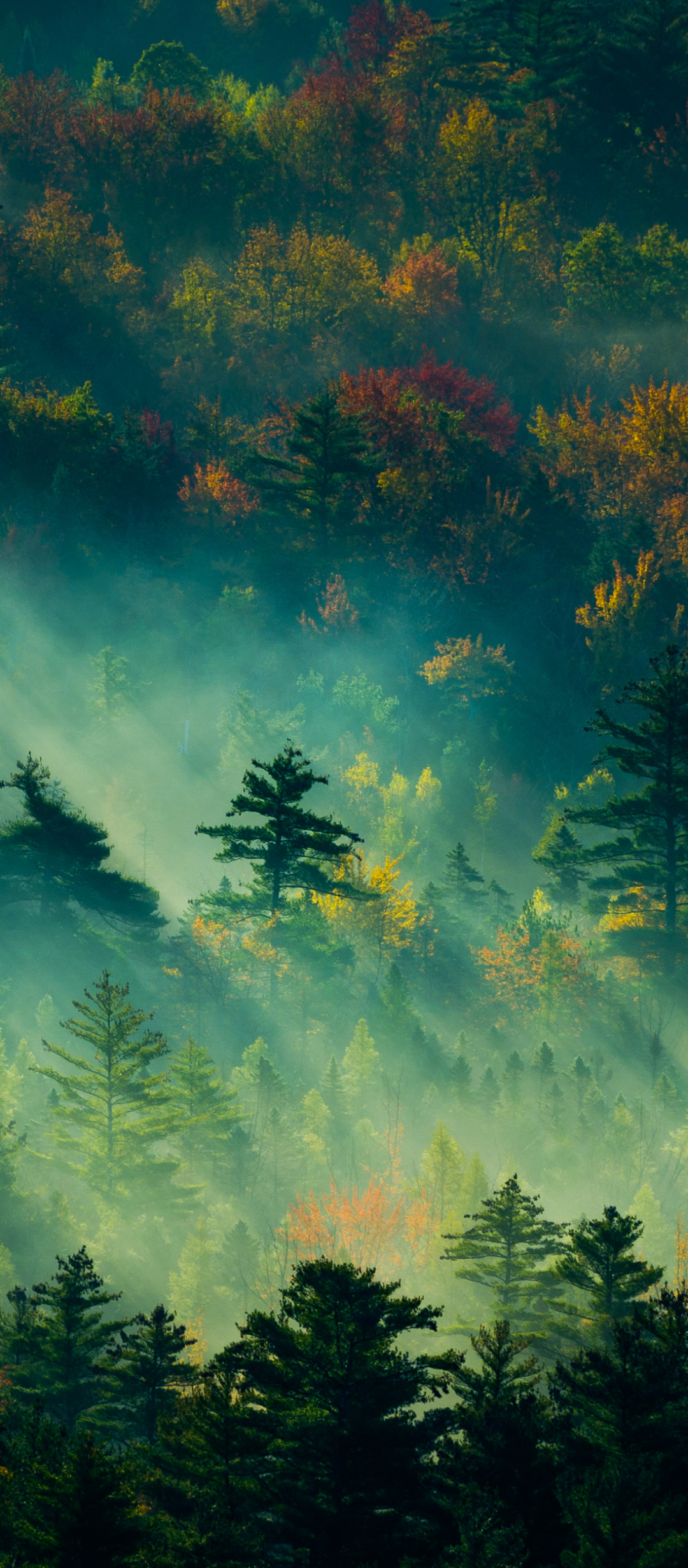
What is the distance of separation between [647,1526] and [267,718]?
197 ft

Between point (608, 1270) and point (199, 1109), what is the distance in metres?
20.1

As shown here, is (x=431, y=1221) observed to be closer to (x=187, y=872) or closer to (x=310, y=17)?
(x=187, y=872)

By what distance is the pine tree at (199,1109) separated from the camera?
135ft

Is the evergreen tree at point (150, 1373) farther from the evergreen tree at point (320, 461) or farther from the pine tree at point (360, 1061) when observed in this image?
the evergreen tree at point (320, 461)

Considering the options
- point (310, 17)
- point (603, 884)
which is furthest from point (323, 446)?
point (310, 17)

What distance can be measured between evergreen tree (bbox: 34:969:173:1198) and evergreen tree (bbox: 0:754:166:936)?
844 centimetres

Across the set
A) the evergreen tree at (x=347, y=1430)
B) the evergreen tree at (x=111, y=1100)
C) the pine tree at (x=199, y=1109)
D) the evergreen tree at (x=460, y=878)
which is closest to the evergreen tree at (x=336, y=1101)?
the pine tree at (x=199, y=1109)

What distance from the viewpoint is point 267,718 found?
73.8 meters

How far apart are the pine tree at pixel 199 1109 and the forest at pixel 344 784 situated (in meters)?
0.12

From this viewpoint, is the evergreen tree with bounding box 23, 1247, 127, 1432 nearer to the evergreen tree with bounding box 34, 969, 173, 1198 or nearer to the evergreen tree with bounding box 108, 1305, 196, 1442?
the evergreen tree with bounding box 108, 1305, 196, 1442

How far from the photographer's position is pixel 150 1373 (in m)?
21.7

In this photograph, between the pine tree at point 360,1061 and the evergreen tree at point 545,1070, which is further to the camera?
the evergreen tree at point 545,1070

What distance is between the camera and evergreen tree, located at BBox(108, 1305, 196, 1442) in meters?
21.6

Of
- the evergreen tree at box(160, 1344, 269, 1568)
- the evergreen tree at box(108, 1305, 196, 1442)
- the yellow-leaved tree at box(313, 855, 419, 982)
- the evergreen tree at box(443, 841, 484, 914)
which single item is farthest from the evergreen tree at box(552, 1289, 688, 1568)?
the evergreen tree at box(443, 841, 484, 914)
